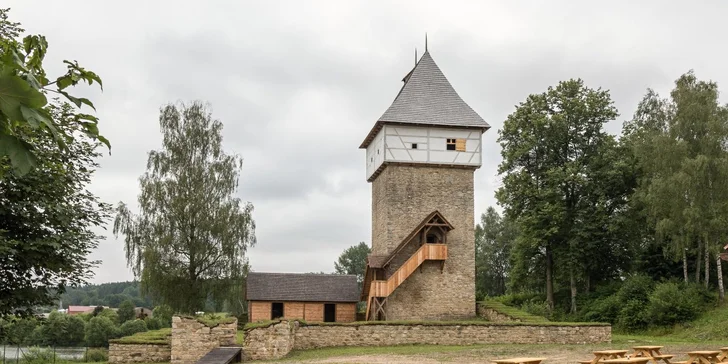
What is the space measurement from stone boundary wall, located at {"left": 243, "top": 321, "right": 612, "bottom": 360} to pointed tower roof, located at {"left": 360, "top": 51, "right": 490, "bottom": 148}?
10320mm

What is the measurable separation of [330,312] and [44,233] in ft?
58.1

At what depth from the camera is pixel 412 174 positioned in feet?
103

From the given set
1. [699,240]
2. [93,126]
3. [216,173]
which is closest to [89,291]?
[216,173]

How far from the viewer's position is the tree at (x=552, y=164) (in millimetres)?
35344

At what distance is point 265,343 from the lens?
21297 mm

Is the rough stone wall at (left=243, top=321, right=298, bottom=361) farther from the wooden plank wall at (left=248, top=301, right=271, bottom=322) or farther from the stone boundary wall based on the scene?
the wooden plank wall at (left=248, top=301, right=271, bottom=322)

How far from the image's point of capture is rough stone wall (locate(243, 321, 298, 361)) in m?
21.2

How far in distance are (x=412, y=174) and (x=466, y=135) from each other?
295 cm

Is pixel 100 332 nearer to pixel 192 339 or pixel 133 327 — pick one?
pixel 133 327

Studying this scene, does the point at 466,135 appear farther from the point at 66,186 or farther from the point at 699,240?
the point at 66,186

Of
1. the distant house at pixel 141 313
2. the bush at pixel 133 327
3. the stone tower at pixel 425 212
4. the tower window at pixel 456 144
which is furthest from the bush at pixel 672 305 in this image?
the distant house at pixel 141 313

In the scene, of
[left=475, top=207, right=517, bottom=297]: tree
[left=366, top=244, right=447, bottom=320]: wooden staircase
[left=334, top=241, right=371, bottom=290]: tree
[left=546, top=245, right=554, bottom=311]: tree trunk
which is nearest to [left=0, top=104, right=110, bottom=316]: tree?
[left=366, top=244, right=447, bottom=320]: wooden staircase

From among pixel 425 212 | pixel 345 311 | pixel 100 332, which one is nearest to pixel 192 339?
pixel 345 311

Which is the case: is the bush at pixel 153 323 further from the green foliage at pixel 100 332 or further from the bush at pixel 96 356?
the bush at pixel 96 356
